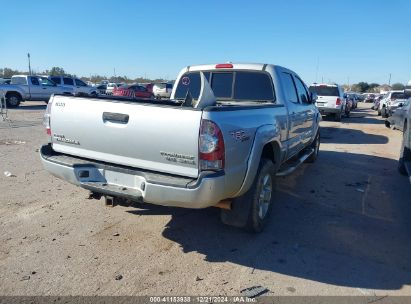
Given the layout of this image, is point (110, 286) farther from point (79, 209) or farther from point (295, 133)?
point (295, 133)

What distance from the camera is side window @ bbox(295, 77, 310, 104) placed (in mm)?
6520

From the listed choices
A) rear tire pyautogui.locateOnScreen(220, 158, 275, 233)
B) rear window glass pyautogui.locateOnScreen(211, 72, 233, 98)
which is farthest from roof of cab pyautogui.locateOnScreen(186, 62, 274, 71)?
rear tire pyautogui.locateOnScreen(220, 158, 275, 233)

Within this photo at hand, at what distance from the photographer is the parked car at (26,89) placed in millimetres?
23266

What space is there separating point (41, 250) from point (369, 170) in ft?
22.1

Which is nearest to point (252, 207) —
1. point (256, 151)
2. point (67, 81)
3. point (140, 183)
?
point (256, 151)

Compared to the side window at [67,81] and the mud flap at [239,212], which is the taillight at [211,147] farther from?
the side window at [67,81]

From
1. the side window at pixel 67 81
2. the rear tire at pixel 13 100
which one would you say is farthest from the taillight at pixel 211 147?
the side window at pixel 67 81

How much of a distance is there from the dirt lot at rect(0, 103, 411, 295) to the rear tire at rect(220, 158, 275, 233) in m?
0.21

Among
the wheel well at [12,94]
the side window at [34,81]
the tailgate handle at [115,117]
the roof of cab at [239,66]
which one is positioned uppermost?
the roof of cab at [239,66]

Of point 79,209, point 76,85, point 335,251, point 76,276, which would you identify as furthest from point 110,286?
point 76,85

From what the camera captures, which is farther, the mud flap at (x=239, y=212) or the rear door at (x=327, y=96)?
the rear door at (x=327, y=96)

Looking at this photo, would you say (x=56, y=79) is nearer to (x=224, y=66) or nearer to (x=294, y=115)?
(x=224, y=66)

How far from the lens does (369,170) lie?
8117mm

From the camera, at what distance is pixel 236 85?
18.5 ft
